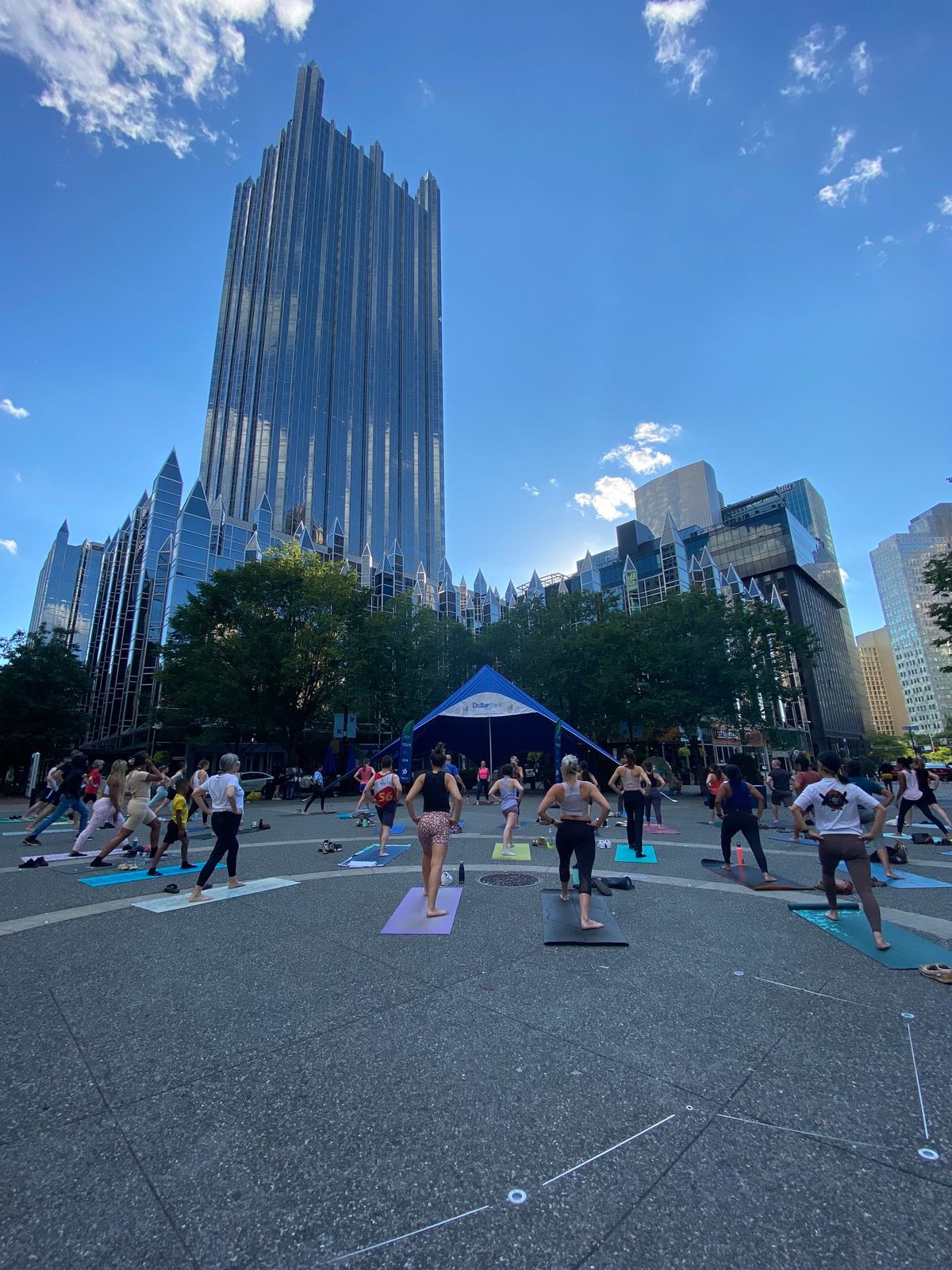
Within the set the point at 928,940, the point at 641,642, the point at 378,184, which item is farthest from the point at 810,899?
the point at 378,184

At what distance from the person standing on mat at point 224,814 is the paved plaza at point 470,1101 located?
139 centimetres

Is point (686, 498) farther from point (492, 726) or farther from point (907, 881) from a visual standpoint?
point (907, 881)

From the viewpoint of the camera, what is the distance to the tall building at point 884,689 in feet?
497

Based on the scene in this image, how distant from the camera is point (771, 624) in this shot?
34.8 metres

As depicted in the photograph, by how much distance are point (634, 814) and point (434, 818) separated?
5920mm

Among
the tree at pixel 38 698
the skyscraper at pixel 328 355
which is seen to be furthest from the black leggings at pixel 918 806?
the skyscraper at pixel 328 355

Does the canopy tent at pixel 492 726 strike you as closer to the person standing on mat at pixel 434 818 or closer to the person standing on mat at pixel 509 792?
the person standing on mat at pixel 509 792

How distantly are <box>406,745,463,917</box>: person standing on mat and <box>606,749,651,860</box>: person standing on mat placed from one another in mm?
Result: 5043

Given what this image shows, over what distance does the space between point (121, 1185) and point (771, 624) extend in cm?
3841

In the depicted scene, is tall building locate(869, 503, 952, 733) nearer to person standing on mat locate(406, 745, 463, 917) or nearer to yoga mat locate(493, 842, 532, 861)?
yoga mat locate(493, 842, 532, 861)

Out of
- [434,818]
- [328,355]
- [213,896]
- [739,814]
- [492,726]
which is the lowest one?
[213,896]

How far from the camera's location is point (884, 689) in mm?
161375

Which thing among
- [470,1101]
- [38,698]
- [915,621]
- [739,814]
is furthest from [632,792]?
[915,621]

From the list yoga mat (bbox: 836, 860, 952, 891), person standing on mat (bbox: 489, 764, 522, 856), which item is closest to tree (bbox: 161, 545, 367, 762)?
person standing on mat (bbox: 489, 764, 522, 856)
